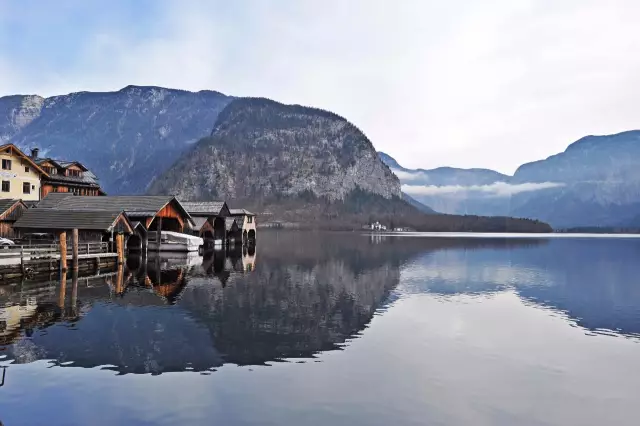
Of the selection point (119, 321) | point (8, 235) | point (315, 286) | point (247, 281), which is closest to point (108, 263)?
point (8, 235)

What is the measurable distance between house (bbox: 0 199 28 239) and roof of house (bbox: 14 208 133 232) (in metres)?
1.26

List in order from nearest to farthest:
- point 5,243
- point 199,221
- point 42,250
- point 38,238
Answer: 1. point 42,250
2. point 5,243
3. point 38,238
4. point 199,221

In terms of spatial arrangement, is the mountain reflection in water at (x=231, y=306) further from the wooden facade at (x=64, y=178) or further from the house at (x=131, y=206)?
the wooden facade at (x=64, y=178)

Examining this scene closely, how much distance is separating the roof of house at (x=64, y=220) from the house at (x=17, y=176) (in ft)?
57.0

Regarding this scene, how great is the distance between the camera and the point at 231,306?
3322cm

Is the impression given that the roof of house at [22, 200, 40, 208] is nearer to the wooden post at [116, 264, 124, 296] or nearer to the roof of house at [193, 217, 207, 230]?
the wooden post at [116, 264, 124, 296]

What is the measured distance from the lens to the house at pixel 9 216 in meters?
51.7

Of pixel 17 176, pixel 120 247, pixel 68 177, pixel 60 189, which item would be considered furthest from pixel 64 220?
pixel 68 177

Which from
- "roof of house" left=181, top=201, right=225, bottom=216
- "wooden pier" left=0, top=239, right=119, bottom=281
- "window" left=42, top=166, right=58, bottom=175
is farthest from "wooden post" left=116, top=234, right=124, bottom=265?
"window" left=42, top=166, right=58, bottom=175

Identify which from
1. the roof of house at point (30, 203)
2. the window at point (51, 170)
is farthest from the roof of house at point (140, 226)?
the window at point (51, 170)

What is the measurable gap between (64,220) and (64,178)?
3911 cm

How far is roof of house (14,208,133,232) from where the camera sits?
50.1 meters

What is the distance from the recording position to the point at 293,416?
15.2m

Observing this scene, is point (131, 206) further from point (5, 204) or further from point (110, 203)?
point (5, 204)
